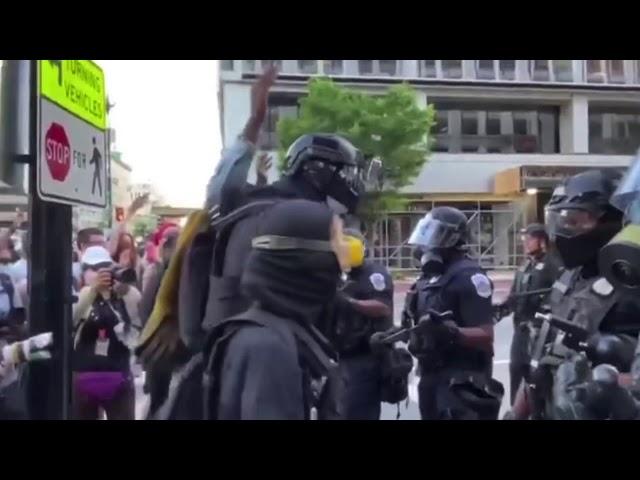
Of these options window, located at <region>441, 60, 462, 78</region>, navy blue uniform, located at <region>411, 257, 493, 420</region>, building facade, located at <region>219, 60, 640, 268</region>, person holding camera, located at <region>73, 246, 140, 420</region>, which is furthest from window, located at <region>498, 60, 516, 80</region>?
person holding camera, located at <region>73, 246, 140, 420</region>

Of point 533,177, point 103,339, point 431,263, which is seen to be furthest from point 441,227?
point 103,339

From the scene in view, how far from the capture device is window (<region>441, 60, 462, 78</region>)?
292 centimetres

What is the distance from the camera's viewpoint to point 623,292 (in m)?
2.90

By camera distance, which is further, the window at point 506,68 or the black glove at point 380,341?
the black glove at point 380,341

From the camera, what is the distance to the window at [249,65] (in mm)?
2930

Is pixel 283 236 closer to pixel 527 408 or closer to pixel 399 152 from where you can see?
pixel 399 152

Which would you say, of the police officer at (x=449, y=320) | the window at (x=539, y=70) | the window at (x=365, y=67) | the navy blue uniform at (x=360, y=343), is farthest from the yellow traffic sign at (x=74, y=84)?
the window at (x=539, y=70)

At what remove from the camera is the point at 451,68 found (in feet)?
9.58

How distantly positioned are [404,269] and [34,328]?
1170mm

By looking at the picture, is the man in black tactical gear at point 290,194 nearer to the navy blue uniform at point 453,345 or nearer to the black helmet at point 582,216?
the navy blue uniform at point 453,345

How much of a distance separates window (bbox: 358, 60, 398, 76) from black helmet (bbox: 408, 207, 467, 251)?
0.43 m

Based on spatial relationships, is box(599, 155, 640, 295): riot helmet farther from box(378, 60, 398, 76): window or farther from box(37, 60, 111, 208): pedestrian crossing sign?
box(37, 60, 111, 208): pedestrian crossing sign

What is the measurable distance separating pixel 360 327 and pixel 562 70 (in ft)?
3.31
